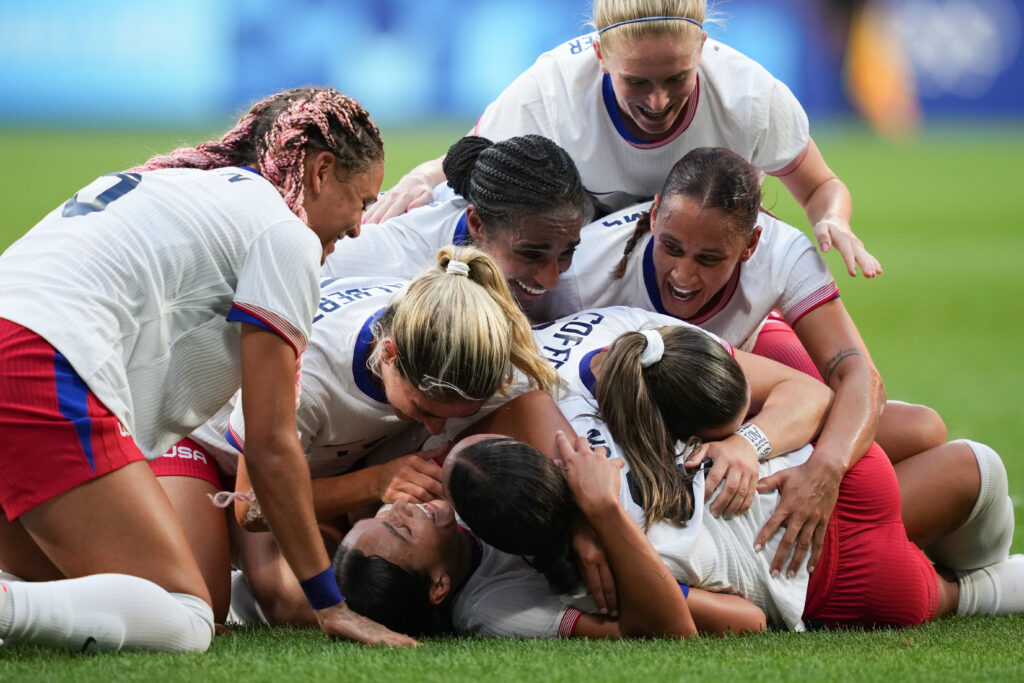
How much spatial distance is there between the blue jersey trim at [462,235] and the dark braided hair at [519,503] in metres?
1.10

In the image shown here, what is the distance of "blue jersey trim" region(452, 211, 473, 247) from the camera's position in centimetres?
414

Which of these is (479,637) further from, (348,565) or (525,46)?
(525,46)

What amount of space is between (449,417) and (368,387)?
1.04 ft

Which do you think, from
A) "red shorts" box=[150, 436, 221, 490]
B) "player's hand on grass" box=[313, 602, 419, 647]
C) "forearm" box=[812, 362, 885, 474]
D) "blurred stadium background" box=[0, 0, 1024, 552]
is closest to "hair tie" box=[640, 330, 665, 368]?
"forearm" box=[812, 362, 885, 474]

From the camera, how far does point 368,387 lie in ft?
11.6

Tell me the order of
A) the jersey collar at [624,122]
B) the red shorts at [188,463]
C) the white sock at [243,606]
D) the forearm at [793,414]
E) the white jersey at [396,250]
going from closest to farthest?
the forearm at [793,414], the white sock at [243,606], the red shorts at [188,463], the white jersey at [396,250], the jersey collar at [624,122]

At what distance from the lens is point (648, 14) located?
4.09 metres

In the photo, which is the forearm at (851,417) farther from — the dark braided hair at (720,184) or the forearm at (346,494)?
the forearm at (346,494)

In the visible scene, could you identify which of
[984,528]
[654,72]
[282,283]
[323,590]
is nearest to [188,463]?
[323,590]

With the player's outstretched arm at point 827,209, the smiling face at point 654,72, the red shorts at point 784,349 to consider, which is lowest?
the red shorts at point 784,349

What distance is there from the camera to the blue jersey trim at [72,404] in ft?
Result: 9.36

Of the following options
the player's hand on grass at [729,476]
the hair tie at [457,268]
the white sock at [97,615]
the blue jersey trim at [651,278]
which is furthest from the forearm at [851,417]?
the white sock at [97,615]

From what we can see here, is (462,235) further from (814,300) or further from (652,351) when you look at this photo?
(814,300)

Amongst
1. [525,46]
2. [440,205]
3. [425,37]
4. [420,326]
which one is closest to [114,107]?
[425,37]
